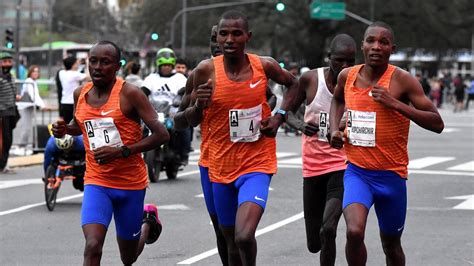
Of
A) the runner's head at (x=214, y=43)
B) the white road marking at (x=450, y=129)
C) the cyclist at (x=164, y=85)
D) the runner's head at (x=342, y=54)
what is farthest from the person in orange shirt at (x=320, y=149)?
the white road marking at (x=450, y=129)

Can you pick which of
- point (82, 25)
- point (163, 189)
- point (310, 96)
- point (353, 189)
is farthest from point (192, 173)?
point (82, 25)

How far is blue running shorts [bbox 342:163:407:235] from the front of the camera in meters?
8.38

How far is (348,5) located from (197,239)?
6972 centimetres

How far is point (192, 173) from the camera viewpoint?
20.8 m

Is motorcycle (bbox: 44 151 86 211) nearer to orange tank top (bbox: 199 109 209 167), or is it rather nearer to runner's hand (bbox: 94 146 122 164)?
orange tank top (bbox: 199 109 209 167)

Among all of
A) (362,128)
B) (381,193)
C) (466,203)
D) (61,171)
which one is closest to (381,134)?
(362,128)

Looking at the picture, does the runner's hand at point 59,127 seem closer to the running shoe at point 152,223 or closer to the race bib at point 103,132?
the race bib at point 103,132

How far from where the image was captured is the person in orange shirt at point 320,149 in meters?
9.77

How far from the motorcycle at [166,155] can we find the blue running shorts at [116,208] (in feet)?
30.6

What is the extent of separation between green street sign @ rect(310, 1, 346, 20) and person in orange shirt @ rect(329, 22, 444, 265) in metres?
65.2

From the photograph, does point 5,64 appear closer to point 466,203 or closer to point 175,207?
point 175,207

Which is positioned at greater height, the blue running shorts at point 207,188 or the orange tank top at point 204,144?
the orange tank top at point 204,144

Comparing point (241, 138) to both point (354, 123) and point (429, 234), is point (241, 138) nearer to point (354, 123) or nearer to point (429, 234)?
point (354, 123)

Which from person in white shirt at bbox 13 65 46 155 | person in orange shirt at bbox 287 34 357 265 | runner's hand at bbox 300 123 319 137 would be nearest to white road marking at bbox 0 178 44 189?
person in white shirt at bbox 13 65 46 155
